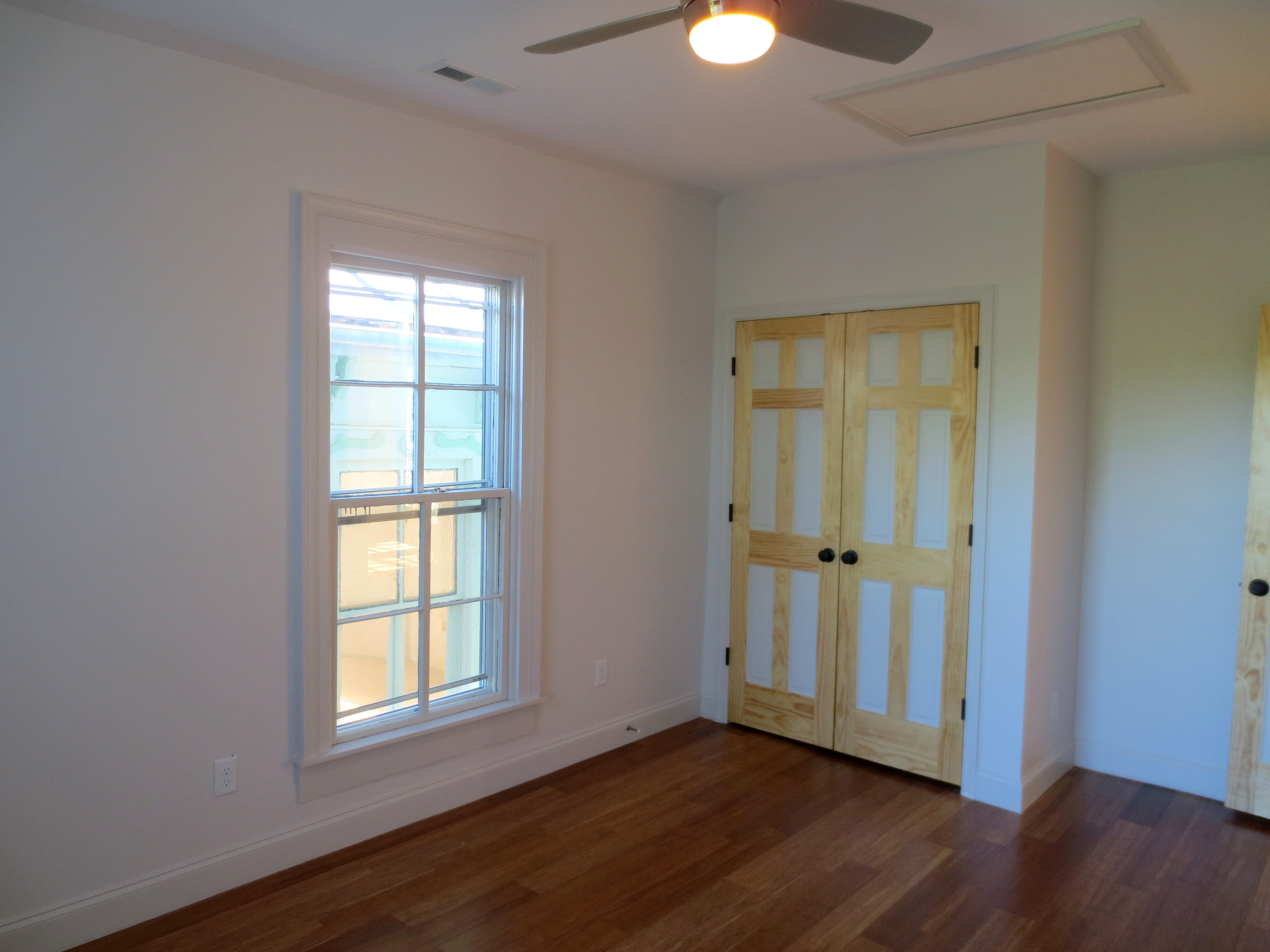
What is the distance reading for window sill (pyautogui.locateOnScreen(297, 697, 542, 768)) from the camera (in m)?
3.04

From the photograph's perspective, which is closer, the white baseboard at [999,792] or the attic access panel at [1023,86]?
the attic access panel at [1023,86]

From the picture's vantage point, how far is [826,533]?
13.5 feet

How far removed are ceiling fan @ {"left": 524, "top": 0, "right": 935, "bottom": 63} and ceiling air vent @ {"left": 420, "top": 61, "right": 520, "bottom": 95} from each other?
2.71 feet

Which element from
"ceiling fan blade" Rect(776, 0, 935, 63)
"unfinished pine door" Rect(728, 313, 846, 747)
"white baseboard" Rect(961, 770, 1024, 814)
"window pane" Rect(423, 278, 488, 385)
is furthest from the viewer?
"unfinished pine door" Rect(728, 313, 846, 747)

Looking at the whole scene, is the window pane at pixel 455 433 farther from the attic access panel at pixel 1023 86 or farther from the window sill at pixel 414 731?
the attic access panel at pixel 1023 86

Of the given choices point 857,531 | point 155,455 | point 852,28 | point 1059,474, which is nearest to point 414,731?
point 155,455

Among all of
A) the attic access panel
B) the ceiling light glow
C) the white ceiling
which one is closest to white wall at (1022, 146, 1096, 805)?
the white ceiling

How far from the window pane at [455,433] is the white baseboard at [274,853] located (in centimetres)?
121

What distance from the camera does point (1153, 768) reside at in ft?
12.8

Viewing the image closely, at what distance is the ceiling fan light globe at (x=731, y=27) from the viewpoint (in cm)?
175

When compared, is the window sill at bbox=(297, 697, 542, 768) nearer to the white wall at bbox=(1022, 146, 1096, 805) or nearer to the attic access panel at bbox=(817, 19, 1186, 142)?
the white wall at bbox=(1022, 146, 1096, 805)

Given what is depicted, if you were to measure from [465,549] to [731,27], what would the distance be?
230cm

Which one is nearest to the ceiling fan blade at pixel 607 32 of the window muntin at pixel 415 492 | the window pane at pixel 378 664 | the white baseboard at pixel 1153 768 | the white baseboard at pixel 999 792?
the window muntin at pixel 415 492

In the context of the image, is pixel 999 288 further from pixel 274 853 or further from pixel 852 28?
pixel 274 853
